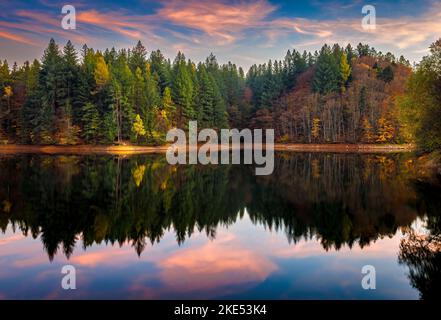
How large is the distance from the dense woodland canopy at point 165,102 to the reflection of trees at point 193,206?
51645 millimetres

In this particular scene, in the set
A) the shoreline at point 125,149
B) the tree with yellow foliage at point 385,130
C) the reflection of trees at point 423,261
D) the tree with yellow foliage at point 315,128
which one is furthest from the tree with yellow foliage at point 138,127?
the reflection of trees at point 423,261

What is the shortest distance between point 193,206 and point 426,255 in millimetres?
12455

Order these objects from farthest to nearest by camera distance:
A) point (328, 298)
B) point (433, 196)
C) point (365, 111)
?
point (365, 111) < point (433, 196) < point (328, 298)

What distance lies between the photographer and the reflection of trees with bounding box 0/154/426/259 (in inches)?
645

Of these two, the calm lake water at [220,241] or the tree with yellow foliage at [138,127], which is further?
the tree with yellow foliage at [138,127]

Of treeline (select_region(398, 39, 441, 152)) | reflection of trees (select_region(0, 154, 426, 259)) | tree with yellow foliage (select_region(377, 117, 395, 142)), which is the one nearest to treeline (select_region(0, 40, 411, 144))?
tree with yellow foliage (select_region(377, 117, 395, 142))

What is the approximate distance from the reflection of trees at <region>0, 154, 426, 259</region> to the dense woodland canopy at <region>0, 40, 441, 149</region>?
51.6 meters

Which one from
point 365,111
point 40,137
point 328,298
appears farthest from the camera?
point 365,111

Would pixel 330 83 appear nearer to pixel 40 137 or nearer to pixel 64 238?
pixel 40 137

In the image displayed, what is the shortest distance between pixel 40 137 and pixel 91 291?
278 feet

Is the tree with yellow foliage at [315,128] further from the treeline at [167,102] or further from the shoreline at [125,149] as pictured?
the shoreline at [125,149]

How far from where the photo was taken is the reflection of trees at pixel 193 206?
1639 centimetres

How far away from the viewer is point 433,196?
2370 cm

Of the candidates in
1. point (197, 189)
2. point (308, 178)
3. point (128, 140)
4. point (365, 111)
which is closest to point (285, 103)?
point (365, 111)
